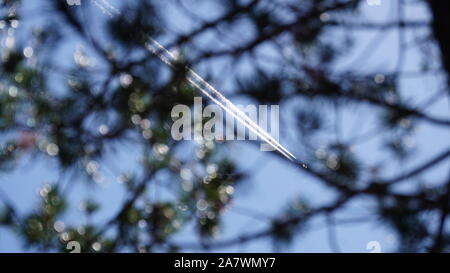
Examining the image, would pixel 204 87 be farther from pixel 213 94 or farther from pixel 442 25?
pixel 442 25

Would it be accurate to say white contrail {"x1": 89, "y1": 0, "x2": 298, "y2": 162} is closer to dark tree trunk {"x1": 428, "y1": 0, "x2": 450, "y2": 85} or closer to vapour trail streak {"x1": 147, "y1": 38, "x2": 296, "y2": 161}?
vapour trail streak {"x1": 147, "y1": 38, "x2": 296, "y2": 161}

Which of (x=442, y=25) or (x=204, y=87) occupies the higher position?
(x=442, y=25)

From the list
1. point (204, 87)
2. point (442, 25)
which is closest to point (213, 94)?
point (204, 87)

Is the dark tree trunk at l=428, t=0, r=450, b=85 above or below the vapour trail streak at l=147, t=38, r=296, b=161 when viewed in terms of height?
above

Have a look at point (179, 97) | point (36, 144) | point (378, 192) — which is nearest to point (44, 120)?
point (36, 144)

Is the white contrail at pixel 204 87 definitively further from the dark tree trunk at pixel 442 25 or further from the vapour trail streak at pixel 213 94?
the dark tree trunk at pixel 442 25

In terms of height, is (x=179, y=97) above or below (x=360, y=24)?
below

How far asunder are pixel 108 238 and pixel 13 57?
463 millimetres

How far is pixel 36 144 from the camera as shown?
109 centimetres

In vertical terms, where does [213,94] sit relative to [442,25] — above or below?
below

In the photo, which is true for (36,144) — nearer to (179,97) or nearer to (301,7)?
(179,97)

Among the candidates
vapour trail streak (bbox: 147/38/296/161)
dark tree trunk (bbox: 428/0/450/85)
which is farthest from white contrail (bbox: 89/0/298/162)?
dark tree trunk (bbox: 428/0/450/85)
